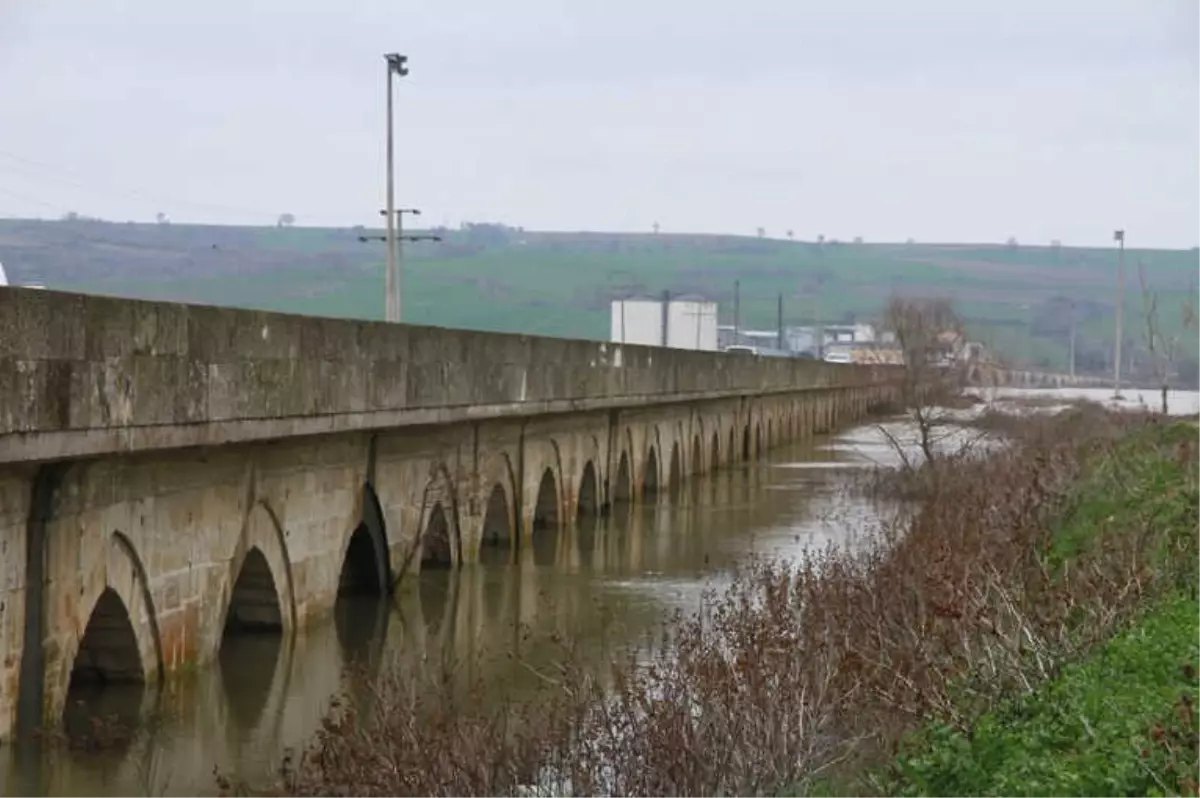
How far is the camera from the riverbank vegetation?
798cm

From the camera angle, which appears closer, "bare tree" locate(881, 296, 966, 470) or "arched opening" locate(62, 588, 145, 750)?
"arched opening" locate(62, 588, 145, 750)

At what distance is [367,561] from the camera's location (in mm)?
18234

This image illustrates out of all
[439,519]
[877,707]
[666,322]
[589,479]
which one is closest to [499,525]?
[439,519]

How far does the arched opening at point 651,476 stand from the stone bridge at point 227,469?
8.34 m

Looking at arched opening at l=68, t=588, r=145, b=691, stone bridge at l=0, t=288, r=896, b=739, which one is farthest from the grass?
arched opening at l=68, t=588, r=145, b=691

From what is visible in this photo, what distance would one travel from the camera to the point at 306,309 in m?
138

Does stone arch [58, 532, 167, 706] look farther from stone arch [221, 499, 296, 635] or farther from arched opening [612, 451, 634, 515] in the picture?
arched opening [612, 451, 634, 515]

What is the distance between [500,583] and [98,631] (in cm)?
844

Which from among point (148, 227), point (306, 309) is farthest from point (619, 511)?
point (148, 227)

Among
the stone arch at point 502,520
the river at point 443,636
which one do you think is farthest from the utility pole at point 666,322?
the stone arch at point 502,520

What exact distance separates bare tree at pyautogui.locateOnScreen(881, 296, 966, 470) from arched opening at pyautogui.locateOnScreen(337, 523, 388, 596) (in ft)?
47.4

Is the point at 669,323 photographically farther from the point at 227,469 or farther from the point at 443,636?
the point at 227,469

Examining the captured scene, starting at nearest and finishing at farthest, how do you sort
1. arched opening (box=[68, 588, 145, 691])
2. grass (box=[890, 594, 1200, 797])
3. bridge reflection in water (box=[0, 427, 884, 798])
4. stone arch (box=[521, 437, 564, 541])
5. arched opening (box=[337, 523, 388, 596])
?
grass (box=[890, 594, 1200, 797]) → bridge reflection in water (box=[0, 427, 884, 798]) → arched opening (box=[68, 588, 145, 691]) → arched opening (box=[337, 523, 388, 596]) → stone arch (box=[521, 437, 564, 541])

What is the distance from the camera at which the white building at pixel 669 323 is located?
250 feet
